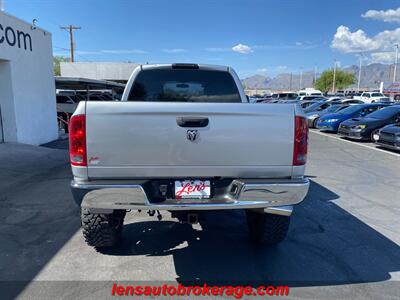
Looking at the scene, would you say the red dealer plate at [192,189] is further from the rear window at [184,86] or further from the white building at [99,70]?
the white building at [99,70]

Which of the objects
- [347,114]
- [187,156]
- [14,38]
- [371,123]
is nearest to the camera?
[187,156]

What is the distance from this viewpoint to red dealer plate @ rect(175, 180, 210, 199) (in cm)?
311

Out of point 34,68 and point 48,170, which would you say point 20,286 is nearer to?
point 48,170

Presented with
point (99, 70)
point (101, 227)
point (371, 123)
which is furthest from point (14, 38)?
point (99, 70)

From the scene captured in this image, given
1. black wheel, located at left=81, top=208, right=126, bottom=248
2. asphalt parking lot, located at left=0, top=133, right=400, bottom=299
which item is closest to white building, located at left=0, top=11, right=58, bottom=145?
asphalt parking lot, located at left=0, top=133, right=400, bottom=299

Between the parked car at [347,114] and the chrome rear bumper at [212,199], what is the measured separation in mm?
14897

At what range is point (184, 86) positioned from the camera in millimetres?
4758

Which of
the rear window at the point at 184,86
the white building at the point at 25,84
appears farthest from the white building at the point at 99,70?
the rear window at the point at 184,86

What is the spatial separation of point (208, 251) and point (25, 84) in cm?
1021

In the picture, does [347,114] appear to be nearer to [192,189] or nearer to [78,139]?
[192,189]

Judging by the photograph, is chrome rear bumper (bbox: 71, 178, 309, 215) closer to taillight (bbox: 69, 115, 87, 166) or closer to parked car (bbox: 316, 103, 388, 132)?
taillight (bbox: 69, 115, 87, 166)

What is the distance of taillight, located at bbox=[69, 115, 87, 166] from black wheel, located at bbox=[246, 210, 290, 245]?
1.89 m

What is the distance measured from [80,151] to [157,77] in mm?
2063

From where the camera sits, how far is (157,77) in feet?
15.4
